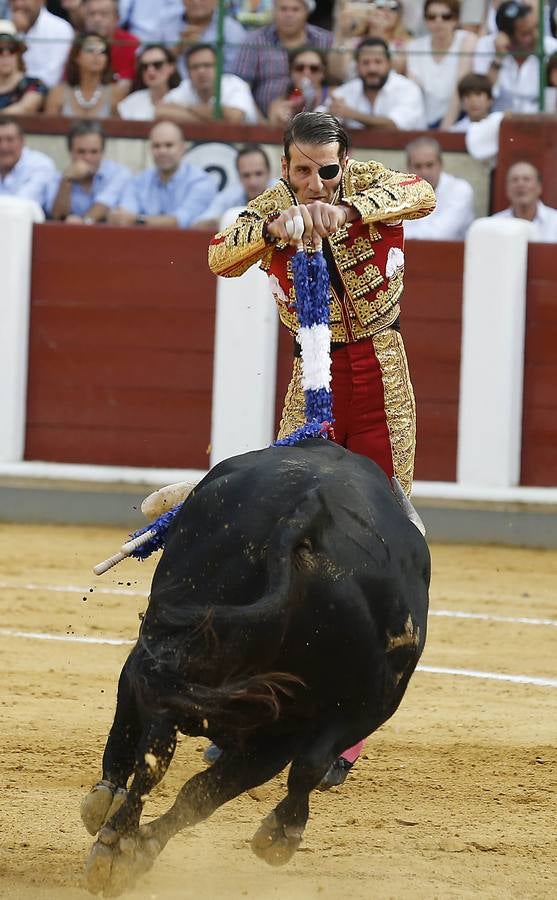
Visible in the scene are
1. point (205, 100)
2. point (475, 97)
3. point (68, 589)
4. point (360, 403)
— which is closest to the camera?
point (360, 403)

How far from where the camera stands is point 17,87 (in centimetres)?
811

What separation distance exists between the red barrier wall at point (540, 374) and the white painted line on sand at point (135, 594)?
5.68ft

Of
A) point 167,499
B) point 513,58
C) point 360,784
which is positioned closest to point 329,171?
point 167,499

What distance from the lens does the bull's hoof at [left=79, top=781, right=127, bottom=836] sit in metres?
2.42

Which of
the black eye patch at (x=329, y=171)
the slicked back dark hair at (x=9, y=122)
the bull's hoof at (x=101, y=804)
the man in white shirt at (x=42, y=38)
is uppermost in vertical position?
the man in white shirt at (x=42, y=38)

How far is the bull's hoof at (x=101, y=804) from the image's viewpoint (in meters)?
2.42

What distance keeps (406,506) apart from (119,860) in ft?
2.82

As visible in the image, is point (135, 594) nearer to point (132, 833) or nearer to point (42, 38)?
point (132, 833)

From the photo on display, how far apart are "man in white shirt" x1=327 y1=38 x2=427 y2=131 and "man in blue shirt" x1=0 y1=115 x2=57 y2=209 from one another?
147 centimetres

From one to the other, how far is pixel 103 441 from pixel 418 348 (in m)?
1.60

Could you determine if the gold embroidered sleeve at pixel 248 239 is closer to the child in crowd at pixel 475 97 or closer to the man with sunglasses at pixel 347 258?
the man with sunglasses at pixel 347 258

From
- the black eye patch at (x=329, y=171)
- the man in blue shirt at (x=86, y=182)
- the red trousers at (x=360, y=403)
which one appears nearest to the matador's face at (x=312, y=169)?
the black eye patch at (x=329, y=171)

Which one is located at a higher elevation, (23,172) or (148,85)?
(148,85)

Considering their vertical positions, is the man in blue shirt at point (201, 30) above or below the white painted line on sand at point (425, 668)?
above
